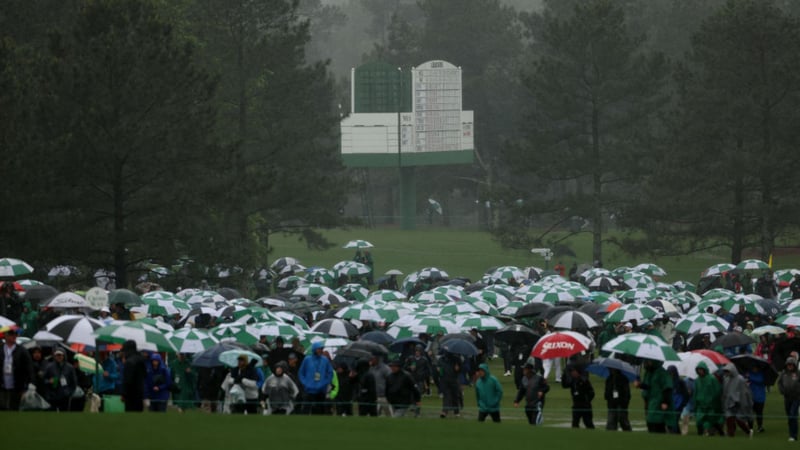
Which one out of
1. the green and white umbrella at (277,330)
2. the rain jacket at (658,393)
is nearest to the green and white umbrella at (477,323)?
the green and white umbrella at (277,330)

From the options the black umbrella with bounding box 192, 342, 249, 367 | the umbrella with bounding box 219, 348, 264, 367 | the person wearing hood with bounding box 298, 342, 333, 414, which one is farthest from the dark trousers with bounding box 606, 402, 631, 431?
the black umbrella with bounding box 192, 342, 249, 367

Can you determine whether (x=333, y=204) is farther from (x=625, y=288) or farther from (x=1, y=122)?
(x=1, y=122)

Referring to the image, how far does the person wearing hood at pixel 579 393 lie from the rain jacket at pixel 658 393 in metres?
0.83

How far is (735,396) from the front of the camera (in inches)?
753

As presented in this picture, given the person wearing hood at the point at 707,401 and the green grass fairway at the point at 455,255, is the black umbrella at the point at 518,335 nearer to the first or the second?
the person wearing hood at the point at 707,401

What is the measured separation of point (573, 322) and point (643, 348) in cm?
785

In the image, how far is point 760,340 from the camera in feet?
94.5

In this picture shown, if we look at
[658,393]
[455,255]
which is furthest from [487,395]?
[455,255]

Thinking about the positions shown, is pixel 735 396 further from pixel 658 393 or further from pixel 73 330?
pixel 73 330

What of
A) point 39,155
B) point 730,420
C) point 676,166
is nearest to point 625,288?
point 676,166

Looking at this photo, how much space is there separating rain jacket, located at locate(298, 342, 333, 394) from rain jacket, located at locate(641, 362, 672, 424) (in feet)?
14.5

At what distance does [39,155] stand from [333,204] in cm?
2600

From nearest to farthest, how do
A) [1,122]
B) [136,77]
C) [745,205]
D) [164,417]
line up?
1. [164,417]
2. [1,122]
3. [136,77]
4. [745,205]

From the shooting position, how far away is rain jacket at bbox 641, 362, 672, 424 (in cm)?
1878
